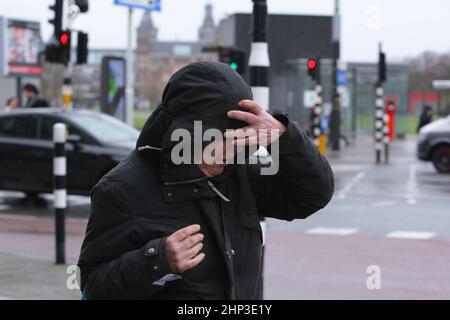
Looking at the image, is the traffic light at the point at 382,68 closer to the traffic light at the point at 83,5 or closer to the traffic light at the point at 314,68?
the traffic light at the point at 314,68

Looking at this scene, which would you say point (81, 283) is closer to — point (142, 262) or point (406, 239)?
point (142, 262)

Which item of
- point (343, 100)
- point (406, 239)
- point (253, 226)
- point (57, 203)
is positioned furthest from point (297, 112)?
point (253, 226)

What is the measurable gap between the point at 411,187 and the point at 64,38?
7.39 metres

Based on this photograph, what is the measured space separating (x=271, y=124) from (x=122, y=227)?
0.49 metres

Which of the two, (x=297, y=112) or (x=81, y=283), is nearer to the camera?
(x=81, y=283)

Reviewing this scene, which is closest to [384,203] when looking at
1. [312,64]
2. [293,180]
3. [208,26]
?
[312,64]

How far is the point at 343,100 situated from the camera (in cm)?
3209

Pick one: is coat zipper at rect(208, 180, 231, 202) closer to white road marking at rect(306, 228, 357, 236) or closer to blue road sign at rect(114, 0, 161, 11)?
white road marking at rect(306, 228, 357, 236)

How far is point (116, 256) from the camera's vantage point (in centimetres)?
237

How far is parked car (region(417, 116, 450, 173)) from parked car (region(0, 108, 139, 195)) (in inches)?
372

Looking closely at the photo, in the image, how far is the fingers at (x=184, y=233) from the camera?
7.38 ft

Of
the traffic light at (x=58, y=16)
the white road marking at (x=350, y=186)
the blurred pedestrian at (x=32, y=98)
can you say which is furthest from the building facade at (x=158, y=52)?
the traffic light at (x=58, y=16)
